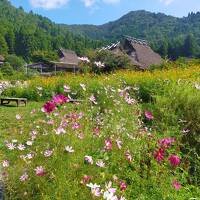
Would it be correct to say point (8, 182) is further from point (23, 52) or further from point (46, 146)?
point (23, 52)

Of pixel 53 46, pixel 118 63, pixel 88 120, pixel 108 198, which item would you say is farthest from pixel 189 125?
pixel 53 46

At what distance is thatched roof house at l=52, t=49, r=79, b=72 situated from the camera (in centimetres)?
5919

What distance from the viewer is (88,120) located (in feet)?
14.0

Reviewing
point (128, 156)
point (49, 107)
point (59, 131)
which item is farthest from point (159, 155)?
point (49, 107)

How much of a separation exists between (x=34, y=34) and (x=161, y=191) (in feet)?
348

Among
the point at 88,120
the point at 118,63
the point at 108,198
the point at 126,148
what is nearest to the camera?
the point at 108,198

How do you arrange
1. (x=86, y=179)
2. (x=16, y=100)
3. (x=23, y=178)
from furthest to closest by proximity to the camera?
(x=16, y=100), (x=23, y=178), (x=86, y=179)

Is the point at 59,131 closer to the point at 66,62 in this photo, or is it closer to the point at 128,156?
the point at 128,156

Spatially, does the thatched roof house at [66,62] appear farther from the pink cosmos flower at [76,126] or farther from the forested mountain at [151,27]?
the forested mountain at [151,27]

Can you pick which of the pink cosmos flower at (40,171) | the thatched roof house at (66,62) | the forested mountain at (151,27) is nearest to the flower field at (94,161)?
the pink cosmos flower at (40,171)

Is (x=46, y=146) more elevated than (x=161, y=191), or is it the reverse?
(x=46, y=146)

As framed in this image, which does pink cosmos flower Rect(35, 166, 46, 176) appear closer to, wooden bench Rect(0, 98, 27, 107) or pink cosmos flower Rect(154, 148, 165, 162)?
pink cosmos flower Rect(154, 148, 165, 162)

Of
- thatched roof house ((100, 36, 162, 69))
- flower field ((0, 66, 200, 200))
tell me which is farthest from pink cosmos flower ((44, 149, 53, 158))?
thatched roof house ((100, 36, 162, 69))

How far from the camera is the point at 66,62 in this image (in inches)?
2534
